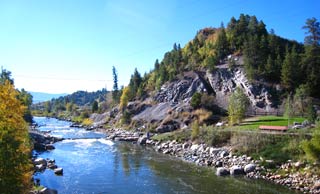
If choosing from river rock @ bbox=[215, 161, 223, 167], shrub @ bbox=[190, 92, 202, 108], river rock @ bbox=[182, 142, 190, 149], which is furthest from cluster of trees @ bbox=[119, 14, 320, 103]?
river rock @ bbox=[215, 161, 223, 167]

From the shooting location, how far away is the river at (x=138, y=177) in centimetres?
3164

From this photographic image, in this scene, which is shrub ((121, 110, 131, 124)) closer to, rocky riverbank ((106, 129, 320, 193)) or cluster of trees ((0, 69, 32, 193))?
rocky riverbank ((106, 129, 320, 193))

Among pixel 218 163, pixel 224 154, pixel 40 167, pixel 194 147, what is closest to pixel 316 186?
pixel 218 163

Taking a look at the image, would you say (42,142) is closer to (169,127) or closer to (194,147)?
(169,127)

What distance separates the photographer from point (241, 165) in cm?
4012

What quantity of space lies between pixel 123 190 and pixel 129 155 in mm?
20166

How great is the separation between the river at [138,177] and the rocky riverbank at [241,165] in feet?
5.30

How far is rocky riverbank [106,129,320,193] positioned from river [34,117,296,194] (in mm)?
1617

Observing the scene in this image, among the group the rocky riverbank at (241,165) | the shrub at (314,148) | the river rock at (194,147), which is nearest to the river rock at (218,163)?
the rocky riverbank at (241,165)

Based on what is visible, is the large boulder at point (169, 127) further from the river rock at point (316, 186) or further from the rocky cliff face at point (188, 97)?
the river rock at point (316, 186)

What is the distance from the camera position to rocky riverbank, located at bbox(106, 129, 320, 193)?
106ft

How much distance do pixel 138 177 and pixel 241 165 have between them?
41.4 feet

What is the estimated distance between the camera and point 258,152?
41.9m

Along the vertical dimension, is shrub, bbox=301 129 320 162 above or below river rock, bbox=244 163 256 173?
above
